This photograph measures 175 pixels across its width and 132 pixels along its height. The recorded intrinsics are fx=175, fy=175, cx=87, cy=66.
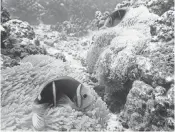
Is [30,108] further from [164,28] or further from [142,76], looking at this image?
[164,28]

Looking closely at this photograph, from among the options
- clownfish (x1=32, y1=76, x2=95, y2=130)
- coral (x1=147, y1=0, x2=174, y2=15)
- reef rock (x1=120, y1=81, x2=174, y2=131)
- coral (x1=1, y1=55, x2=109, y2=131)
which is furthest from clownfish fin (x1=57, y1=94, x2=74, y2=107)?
coral (x1=147, y1=0, x2=174, y2=15)

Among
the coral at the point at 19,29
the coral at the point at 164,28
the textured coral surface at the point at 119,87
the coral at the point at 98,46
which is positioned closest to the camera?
the textured coral surface at the point at 119,87

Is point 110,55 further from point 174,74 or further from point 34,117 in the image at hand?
point 34,117

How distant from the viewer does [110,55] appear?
326cm

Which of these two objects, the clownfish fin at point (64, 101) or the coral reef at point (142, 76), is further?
the coral reef at point (142, 76)

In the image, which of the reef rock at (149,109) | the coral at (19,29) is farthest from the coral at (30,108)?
the coral at (19,29)

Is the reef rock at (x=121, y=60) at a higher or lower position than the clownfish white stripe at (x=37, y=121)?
higher

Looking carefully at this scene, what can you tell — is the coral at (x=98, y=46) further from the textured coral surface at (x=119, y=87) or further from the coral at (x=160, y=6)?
the coral at (x=160, y=6)

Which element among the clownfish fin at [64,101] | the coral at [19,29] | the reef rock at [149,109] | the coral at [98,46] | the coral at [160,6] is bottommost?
the reef rock at [149,109]

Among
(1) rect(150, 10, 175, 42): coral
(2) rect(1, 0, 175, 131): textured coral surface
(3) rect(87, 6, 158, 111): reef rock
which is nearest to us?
(2) rect(1, 0, 175, 131): textured coral surface

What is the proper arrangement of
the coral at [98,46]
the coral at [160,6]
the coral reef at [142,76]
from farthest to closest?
the coral at [160,6], the coral at [98,46], the coral reef at [142,76]

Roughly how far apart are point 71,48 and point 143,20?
459 centimetres

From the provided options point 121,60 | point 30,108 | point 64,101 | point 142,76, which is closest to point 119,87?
point 121,60

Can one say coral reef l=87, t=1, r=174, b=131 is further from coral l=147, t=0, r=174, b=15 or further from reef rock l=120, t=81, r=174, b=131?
coral l=147, t=0, r=174, b=15
